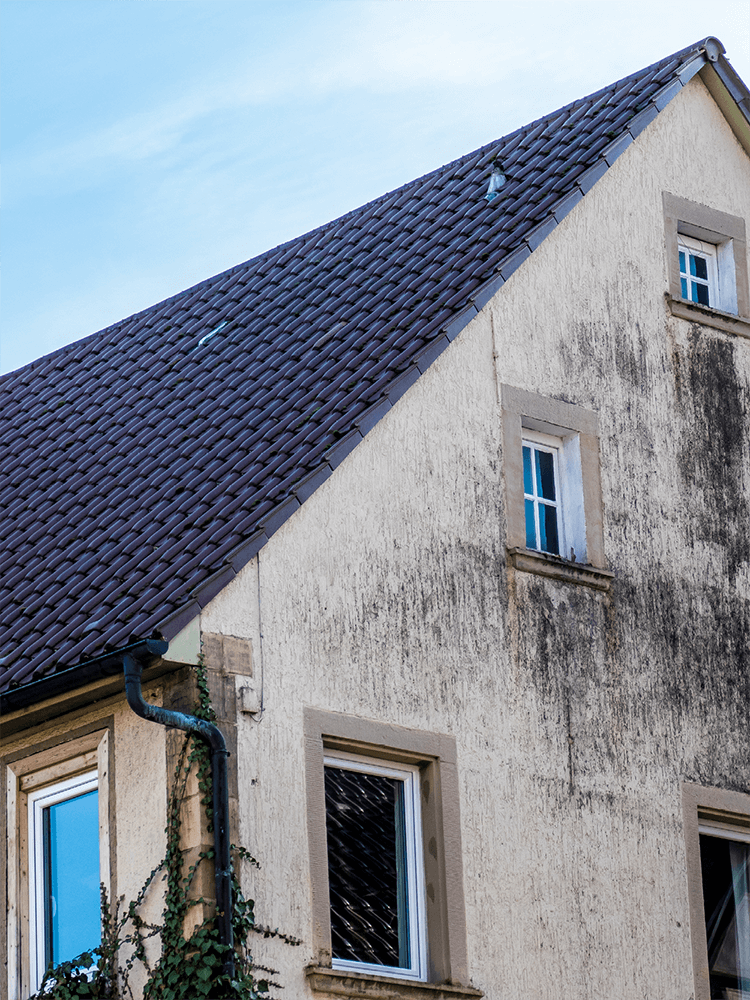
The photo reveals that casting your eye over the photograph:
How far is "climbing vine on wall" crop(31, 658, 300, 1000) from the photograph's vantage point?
11711mm

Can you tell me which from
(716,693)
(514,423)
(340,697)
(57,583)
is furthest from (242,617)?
(716,693)

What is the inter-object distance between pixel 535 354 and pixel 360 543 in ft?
8.11

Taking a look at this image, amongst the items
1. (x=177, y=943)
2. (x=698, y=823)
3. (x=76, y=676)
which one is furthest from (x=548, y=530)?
(x=177, y=943)

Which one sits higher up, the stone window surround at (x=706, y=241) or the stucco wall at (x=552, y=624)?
the stone window surround at (x=706, y=241)

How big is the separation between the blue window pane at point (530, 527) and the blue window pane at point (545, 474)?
0.17 meters

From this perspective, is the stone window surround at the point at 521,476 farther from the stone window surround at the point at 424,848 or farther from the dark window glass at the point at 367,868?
the dark window glass at the point at 367,868

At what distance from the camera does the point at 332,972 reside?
12242mm

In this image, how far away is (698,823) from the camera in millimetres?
14844

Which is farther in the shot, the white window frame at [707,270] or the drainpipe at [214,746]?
the white window frame at [707,270]

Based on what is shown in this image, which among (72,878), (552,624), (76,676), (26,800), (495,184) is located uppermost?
(495,184)

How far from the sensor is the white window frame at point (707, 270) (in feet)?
55.3

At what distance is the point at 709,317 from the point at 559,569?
9.97ft

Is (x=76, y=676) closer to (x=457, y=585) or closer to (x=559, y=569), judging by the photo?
(x=457, y=585)

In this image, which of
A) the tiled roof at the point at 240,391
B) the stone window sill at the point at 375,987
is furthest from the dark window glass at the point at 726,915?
the tiled roof at the point at 240,391
